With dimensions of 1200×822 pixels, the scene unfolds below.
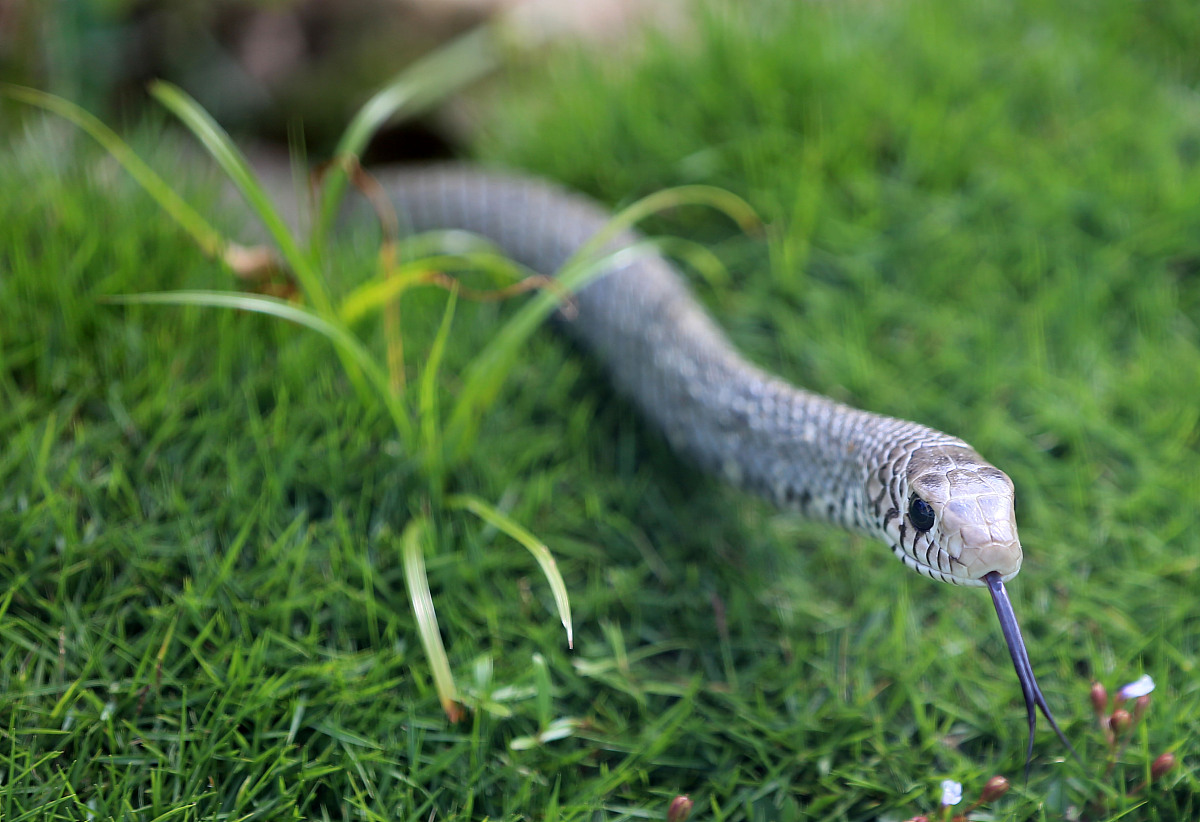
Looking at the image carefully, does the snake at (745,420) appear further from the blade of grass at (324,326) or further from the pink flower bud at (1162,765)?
the blade of grass at (324,326)

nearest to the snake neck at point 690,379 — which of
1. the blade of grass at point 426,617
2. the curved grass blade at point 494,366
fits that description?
the curved grass blade at point 494,366

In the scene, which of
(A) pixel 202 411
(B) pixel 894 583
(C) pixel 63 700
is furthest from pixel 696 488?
(C) pixel 63 700

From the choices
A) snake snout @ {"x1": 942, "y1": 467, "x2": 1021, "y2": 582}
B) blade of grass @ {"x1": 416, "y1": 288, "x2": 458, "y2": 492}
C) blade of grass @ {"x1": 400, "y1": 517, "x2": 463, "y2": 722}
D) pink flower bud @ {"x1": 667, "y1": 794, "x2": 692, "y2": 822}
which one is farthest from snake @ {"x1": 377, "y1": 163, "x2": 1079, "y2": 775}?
blade of grass @ {"x1": 400, "y1": 517, "x2": 463, "y2": 722}

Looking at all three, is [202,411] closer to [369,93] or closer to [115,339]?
[115,339]

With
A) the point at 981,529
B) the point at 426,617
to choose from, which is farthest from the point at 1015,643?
the point at 426,617

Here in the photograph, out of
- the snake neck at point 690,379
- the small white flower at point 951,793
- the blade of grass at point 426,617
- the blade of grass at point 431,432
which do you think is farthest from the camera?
the blade of grass at point 431,432

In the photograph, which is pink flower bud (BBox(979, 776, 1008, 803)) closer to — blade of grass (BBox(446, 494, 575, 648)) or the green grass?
the green grass

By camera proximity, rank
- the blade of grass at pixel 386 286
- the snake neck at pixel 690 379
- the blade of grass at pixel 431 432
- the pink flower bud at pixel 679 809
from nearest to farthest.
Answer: the pink flower bud at pixel 679 809 → the snake neck at pixel 690 379 → the blade of grass at pixel 431 432 → the blade of grass at pixel 386 286
